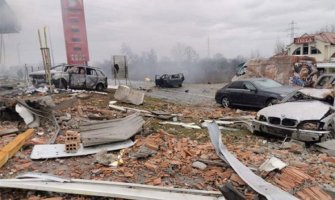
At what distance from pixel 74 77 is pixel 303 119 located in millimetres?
14720

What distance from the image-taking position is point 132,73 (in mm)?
52281

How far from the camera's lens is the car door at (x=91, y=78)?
19125 millimetres

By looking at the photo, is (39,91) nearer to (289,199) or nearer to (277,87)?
(277,87)

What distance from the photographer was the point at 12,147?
5.84 metres

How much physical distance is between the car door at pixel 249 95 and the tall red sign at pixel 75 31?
1480cm

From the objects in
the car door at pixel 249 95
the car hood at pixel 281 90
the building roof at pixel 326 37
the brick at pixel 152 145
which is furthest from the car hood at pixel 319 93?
the building roof at pixel 326 37

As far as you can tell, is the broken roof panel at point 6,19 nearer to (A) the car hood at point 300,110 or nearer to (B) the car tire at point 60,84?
(B) the car tire at point 60,84

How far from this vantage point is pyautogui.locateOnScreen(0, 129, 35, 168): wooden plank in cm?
531

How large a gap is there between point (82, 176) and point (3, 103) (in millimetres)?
5449

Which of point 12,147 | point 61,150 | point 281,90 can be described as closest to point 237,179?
point 61,150

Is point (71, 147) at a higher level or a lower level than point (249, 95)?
higher

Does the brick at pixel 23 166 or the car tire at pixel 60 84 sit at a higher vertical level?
the car tire at pixel 60 84

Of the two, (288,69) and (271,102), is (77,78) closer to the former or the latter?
(271,102)

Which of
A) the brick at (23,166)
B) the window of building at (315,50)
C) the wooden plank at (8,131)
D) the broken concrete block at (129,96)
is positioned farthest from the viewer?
the window of building at (315,50)
